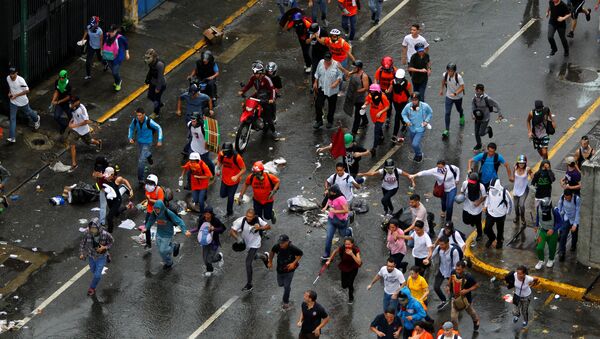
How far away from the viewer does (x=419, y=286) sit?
24734 mm

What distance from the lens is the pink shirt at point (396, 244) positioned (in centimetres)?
2611

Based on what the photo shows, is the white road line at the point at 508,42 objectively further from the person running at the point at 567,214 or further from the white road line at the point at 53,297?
the white road line at the point at 53,297

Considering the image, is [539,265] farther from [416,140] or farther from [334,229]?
[416,140]

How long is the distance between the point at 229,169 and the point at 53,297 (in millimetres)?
3921

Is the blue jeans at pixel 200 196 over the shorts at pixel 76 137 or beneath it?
over

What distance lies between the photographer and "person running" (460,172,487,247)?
2708cm

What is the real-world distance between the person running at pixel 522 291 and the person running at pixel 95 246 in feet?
22.0

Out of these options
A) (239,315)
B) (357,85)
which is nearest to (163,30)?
(357,85)

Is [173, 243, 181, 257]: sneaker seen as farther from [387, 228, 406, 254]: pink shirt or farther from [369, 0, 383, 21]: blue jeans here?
[369, 0, 383, 21]: blue jeans

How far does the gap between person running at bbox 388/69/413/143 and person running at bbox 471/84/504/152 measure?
1.42 metres

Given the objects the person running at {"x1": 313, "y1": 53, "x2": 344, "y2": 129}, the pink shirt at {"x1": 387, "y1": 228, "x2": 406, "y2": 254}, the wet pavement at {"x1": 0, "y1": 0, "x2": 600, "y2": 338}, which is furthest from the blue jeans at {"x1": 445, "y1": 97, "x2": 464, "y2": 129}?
the pink shirt at {"x1": 387, "y1": 228, "x2": 406, "y2": 254}

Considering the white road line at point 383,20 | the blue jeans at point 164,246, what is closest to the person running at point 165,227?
the blue jeans at point 164,246

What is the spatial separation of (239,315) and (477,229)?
15.0ft

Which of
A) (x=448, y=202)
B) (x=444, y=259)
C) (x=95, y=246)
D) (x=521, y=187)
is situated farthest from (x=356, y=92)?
(x=95, y=246)
